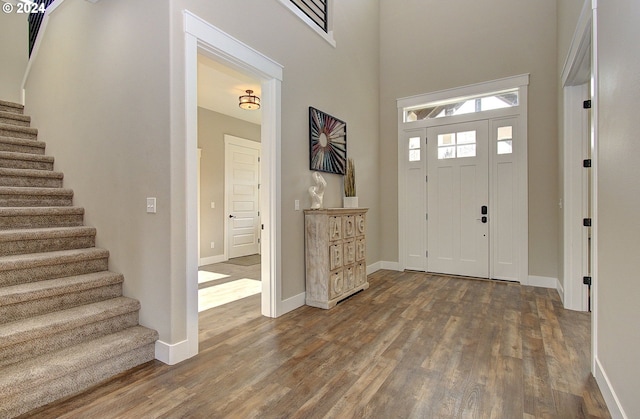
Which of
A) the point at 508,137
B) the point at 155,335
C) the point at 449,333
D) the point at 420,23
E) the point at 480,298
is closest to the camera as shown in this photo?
the point at 155,335

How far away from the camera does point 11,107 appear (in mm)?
4195

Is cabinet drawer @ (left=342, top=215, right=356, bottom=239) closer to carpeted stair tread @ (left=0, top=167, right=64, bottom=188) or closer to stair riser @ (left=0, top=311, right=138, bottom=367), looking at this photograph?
stair riser @ (left=0, top=311, right=138, bottom=367)

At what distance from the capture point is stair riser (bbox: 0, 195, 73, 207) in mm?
2939

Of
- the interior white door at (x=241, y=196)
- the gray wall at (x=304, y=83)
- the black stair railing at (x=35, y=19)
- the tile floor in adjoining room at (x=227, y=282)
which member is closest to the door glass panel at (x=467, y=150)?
the gray wall at (x=304, y=83)

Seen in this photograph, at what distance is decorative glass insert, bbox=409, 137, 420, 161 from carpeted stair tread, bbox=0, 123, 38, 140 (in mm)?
5187

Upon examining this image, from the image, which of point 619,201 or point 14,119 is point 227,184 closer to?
point 14,119

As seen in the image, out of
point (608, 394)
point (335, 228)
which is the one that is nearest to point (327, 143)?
point (335, 228)

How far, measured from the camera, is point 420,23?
206 inches

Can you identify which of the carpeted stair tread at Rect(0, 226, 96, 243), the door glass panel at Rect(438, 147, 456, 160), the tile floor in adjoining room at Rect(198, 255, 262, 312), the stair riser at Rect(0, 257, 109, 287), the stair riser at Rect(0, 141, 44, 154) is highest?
the door glass panel at Rect(438, 147, 456, 160)

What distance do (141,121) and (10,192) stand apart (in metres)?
1.65

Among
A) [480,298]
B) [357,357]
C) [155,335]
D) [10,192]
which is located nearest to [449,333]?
[357,357]

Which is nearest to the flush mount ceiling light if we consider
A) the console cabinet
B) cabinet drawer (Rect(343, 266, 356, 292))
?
the console cabinet

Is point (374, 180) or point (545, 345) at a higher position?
point (374, 180)

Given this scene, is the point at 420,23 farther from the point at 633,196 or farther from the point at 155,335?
the point at 155,335
